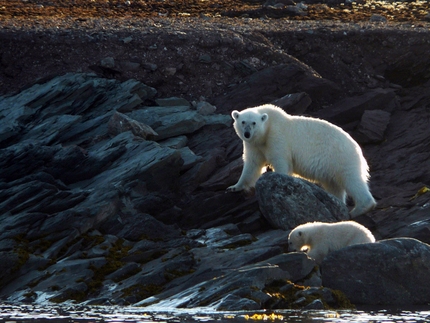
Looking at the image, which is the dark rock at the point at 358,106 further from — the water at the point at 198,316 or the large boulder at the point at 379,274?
the water at the point at 198,316

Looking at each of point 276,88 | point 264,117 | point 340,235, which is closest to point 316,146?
point 264,117

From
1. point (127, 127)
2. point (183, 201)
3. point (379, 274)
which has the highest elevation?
point (127, 127)

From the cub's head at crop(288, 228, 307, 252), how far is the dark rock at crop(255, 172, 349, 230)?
57.0 inches

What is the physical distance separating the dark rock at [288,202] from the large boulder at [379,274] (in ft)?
7.78

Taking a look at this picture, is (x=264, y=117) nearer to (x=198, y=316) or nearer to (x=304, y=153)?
(x=304, y=153)

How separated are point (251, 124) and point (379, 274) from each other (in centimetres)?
463

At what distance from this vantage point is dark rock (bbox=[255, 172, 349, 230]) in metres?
15.8

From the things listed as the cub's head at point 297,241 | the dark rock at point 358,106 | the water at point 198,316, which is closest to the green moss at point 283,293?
the water at point 198,316

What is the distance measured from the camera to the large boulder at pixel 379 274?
43.8ft

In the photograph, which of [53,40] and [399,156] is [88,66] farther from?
[399,156]

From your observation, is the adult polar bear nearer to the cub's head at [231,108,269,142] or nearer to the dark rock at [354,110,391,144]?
the cub's head at [231,108,269,142]

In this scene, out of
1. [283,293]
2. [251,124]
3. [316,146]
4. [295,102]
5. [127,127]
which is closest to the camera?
[283,293]

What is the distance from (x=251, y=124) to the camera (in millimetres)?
16891

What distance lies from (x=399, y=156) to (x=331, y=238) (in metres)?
7.00
